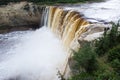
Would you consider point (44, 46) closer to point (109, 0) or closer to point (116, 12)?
point (116, 12)

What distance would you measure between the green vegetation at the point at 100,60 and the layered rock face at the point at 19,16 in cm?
1925

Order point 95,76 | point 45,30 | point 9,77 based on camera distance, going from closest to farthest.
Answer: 1. point 95,76
2. point 9,77
3. point 45,30

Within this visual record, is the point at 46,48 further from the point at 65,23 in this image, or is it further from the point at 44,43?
the point at 65,23

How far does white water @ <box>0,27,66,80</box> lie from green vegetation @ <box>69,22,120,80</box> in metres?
5.05

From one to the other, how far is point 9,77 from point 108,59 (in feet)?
33.2

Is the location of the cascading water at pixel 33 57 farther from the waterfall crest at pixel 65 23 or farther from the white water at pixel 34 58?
the waterfall crest at pixel 65 23

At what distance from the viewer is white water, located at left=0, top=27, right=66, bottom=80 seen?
22.0 metres

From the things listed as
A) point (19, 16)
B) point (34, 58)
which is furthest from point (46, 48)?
point (19, 16)

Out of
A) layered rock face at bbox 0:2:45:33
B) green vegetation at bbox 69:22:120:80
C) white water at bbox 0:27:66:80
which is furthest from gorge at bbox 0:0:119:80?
green vegetation at bbox 69:22:120:80

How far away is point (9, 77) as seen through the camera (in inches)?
888

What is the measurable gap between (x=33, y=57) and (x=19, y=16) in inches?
389

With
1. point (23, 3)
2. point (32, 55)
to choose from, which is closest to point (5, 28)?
point (23, 3)

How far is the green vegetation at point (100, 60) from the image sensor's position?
42.8 ft

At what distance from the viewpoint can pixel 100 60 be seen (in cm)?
1474
